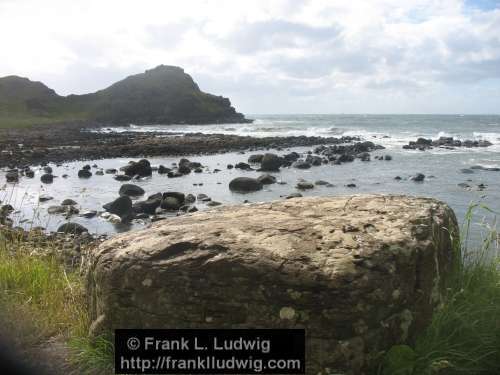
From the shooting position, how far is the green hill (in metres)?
90.9

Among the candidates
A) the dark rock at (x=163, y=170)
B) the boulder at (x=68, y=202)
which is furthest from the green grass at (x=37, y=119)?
the boulder at (x=68, y=202)

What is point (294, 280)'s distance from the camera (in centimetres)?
312

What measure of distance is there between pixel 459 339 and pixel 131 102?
101 m

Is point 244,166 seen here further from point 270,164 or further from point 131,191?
point 131,191

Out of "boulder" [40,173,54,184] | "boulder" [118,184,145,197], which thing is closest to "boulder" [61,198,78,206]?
"boulder" [118,184,145,197]

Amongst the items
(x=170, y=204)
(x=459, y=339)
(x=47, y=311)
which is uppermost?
(x=459, y=339)

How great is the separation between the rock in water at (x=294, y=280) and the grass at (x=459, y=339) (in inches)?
3.9

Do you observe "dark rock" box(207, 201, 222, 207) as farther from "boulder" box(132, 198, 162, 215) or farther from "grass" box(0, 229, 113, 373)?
"grass" box(0, 229, 113, 373)

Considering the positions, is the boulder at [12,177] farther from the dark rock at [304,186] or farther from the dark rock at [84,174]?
the dark rock at [304,186]

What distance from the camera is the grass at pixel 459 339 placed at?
Result: 3.04 meters

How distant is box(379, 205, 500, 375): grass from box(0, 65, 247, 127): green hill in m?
87.9

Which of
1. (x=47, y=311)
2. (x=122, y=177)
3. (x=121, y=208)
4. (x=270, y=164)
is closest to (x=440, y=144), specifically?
(x=270, y=164)

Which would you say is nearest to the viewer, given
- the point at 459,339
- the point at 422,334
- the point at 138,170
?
the point at 422,334

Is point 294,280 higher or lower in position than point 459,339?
higher
